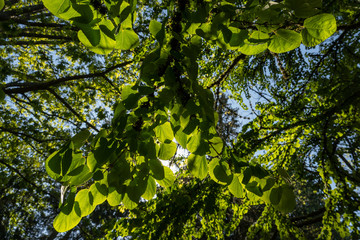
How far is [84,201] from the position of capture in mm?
860

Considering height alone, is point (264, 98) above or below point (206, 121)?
above

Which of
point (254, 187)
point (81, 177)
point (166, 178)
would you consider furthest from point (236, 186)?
point (81, 177)

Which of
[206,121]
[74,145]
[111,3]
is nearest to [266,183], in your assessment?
[206,121]

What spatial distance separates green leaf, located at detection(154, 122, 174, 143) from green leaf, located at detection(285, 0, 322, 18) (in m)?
0.66

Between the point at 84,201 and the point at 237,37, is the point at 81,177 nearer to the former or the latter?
the point at 84,201

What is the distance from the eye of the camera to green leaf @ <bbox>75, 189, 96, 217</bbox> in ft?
2.78

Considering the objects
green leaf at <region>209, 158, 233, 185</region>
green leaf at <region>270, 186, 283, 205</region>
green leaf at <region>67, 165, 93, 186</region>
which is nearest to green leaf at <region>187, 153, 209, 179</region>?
green leaf at <region>209, 158, 233, 185</region>

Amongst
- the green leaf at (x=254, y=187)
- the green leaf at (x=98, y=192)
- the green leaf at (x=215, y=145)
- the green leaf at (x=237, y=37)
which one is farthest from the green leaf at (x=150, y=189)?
the green leaf at (x=237, y=37)

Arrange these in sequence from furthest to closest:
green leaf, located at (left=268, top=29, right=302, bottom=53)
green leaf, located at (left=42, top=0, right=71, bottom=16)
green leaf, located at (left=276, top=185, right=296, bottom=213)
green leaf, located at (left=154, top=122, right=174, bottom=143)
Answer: green leaf, located at (left=154, top=122, right=174, bottom=143) → green leaf, located at (left=276, top=185, right=296, bottom=213) → green leaf, located at (left=268, top=29, right=302, bottom=53) → green leaf, located at (left=42, top=0, right=71, bottom=16)

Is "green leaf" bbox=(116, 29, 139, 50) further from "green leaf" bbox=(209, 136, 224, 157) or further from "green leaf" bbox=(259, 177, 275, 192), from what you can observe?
"green leaf" bbox=(259, 177, 275, 192)

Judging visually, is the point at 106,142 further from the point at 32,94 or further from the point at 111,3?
the point at 32,94

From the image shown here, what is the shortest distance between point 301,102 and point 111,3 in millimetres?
3710

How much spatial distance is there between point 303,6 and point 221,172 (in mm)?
678

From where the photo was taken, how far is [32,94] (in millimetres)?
7969
